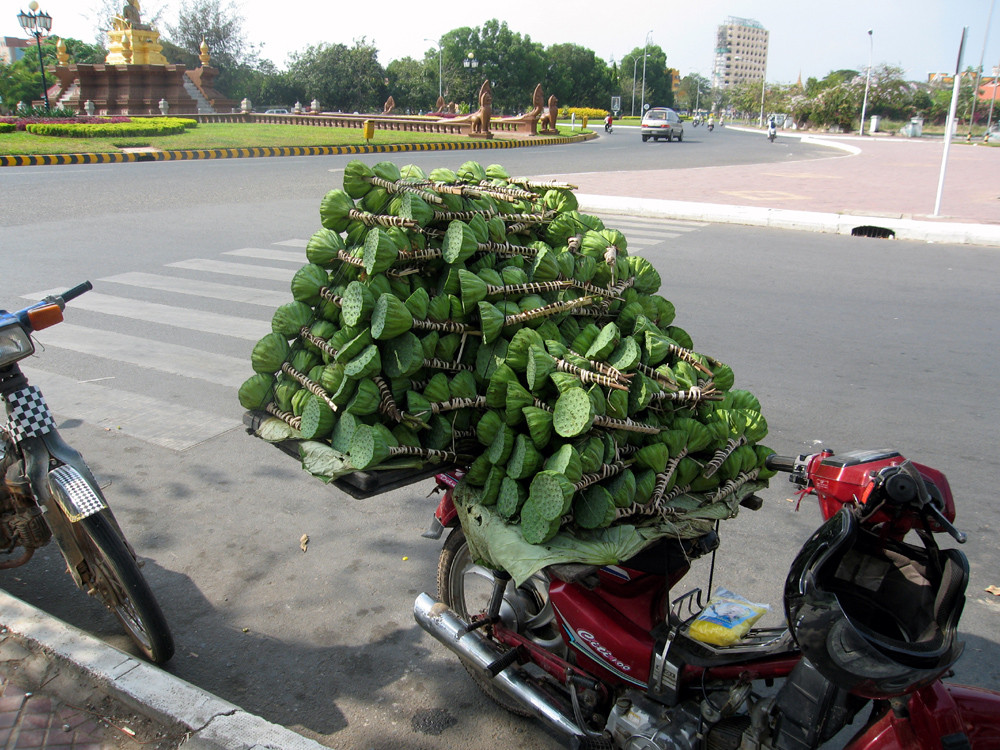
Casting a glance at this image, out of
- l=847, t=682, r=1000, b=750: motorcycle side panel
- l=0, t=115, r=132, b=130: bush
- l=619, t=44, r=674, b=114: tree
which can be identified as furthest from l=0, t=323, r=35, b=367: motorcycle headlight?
l=619, t=44, r=674, b=114: tree

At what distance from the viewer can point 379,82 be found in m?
57.8

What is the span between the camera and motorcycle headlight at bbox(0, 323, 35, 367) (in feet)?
8.75

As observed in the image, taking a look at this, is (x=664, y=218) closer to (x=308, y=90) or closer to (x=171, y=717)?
(x=171, y=717)

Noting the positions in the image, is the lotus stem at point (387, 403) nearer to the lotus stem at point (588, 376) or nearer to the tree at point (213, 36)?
the lotus stem at point (588, 376)

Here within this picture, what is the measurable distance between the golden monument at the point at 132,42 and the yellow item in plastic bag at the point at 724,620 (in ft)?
132

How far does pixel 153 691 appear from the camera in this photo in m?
2.44

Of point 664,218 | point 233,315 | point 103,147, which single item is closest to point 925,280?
point 664,218

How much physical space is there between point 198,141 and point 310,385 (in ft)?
75.9

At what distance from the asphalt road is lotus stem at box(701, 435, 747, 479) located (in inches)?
40.6

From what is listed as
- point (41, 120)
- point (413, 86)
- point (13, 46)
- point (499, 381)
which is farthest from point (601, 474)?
point (13, 46)

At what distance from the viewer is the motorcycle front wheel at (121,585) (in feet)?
8.39

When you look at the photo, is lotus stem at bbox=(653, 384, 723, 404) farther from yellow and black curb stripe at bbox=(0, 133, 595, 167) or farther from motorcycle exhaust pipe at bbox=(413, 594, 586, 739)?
yellow and black curb stripe at bbox=(0, 133, 595, 167)

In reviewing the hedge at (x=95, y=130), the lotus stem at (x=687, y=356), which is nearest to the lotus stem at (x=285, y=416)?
the lotus stem at (x=687, y=356)

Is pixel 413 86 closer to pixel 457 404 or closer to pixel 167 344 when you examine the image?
pixel 167 344
